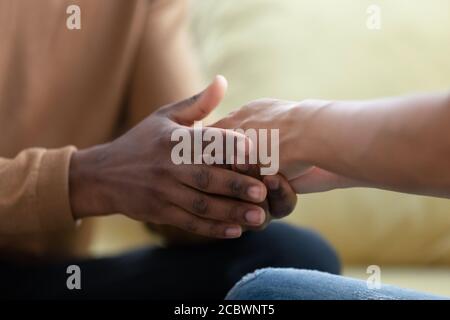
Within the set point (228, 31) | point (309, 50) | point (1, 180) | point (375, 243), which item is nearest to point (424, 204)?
point (375, 243)

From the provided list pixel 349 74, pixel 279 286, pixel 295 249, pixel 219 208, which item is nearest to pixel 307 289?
pixel 279 286

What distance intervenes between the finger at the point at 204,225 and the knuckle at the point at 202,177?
41 mm

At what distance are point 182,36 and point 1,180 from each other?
34 centimetres

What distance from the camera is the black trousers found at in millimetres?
850

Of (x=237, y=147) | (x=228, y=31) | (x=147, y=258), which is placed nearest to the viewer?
(x=237, y=147)

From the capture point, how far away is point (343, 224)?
1151 millimetres

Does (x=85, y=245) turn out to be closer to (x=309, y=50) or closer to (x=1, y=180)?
(x=1, y=180)

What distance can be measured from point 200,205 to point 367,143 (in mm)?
174

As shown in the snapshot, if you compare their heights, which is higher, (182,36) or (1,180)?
(182,36)

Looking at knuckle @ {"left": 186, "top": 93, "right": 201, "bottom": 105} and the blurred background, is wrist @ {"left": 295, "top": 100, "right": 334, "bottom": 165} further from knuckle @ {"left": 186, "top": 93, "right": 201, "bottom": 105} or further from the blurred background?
the blurred background

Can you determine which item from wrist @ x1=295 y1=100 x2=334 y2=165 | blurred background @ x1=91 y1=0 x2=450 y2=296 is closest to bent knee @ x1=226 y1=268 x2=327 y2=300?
wrist @ x1=295 y1=100 x2=334 y2=165

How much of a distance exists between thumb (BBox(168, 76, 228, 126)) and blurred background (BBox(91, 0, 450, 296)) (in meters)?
0.38

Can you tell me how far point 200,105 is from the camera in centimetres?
75

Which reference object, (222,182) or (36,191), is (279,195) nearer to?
(222,182)
